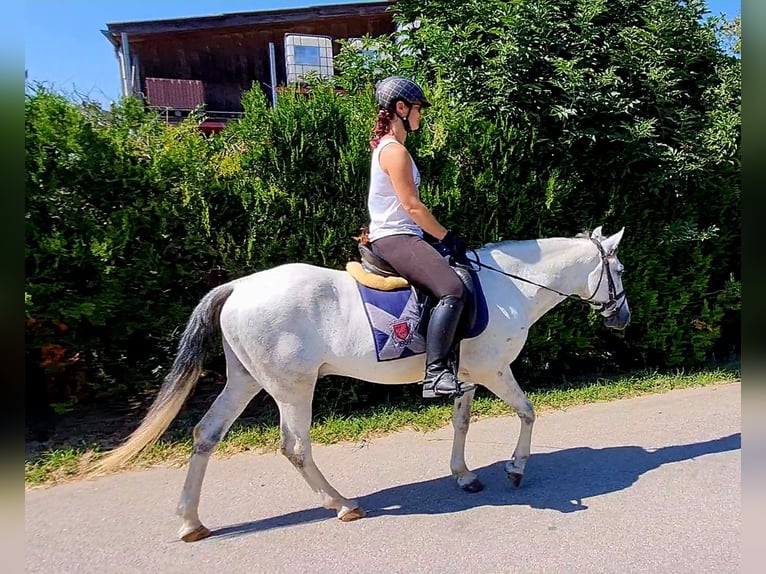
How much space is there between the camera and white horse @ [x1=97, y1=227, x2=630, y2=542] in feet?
11.0

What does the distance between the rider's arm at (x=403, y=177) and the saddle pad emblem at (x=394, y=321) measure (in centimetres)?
50

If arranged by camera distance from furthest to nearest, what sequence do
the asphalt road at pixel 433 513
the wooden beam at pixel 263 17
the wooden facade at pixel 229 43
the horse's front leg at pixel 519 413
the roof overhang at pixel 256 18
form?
the wooden facade at pixel 229 43, the wooden beam at pixel 263 17, the roof overhang at pixel 256 18, the horse's front leg at pixel 519 413, the asphalt road at pixel 433 513

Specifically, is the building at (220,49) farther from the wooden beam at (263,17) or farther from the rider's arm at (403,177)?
the rider's arm at (403,177)

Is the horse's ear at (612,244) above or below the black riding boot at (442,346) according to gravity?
above

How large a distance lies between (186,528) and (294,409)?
95cm

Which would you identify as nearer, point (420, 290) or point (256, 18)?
point (420, 290)

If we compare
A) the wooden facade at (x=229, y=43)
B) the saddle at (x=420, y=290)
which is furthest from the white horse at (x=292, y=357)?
the wooden facade at (x=229, y=43)

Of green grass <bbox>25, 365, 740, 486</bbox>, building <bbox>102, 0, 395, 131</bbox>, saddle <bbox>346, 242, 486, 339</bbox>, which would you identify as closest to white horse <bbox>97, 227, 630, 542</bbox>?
saddle <bbox>346, 242, 486, 339</bbox>

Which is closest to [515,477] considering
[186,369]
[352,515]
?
[352,515]

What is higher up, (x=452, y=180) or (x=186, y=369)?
(x=452, y=180)

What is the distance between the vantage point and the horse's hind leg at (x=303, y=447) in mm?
3449

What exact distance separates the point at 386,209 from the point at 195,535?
2.33m

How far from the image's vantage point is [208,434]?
3410 millimetres

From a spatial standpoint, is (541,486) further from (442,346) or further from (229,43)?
(229,43)
